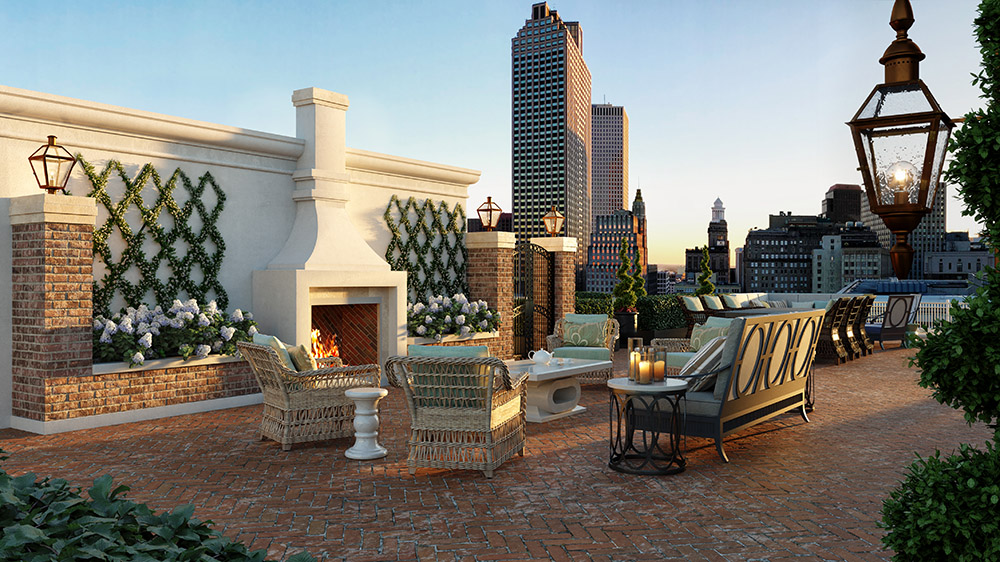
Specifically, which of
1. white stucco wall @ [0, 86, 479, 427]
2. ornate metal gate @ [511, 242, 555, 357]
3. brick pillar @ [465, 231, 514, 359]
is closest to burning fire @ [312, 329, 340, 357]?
white stucco wall @ [0, 86, 479, 427]

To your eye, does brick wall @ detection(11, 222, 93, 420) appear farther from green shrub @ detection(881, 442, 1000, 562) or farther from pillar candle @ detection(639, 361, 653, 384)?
green shrub @ detection(881, 442, 1000, 562)

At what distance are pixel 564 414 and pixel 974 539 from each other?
17.6ft

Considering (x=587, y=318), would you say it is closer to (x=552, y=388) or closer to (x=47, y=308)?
(x=552, y=388)

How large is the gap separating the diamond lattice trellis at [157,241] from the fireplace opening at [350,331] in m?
1.60

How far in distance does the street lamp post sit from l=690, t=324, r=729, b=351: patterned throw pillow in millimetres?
6092

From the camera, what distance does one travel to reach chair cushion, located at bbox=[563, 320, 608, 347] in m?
9.51

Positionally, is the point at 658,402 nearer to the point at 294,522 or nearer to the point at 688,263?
the point at 294,522

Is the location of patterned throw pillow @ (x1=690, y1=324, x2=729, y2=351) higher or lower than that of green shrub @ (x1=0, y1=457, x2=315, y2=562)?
higher

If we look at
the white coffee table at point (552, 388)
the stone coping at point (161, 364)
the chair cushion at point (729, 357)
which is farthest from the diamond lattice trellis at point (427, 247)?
the chair cushion at point (729, 357)

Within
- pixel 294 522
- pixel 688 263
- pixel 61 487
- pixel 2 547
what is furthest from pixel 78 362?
pixel 688 263

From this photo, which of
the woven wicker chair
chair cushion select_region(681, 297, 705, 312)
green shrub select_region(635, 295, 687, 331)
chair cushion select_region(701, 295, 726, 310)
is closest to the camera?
the woven wicker chair

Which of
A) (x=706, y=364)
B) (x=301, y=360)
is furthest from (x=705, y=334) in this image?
(x=301, y=360)

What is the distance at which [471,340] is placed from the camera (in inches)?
434

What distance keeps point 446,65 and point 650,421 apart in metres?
12.3
